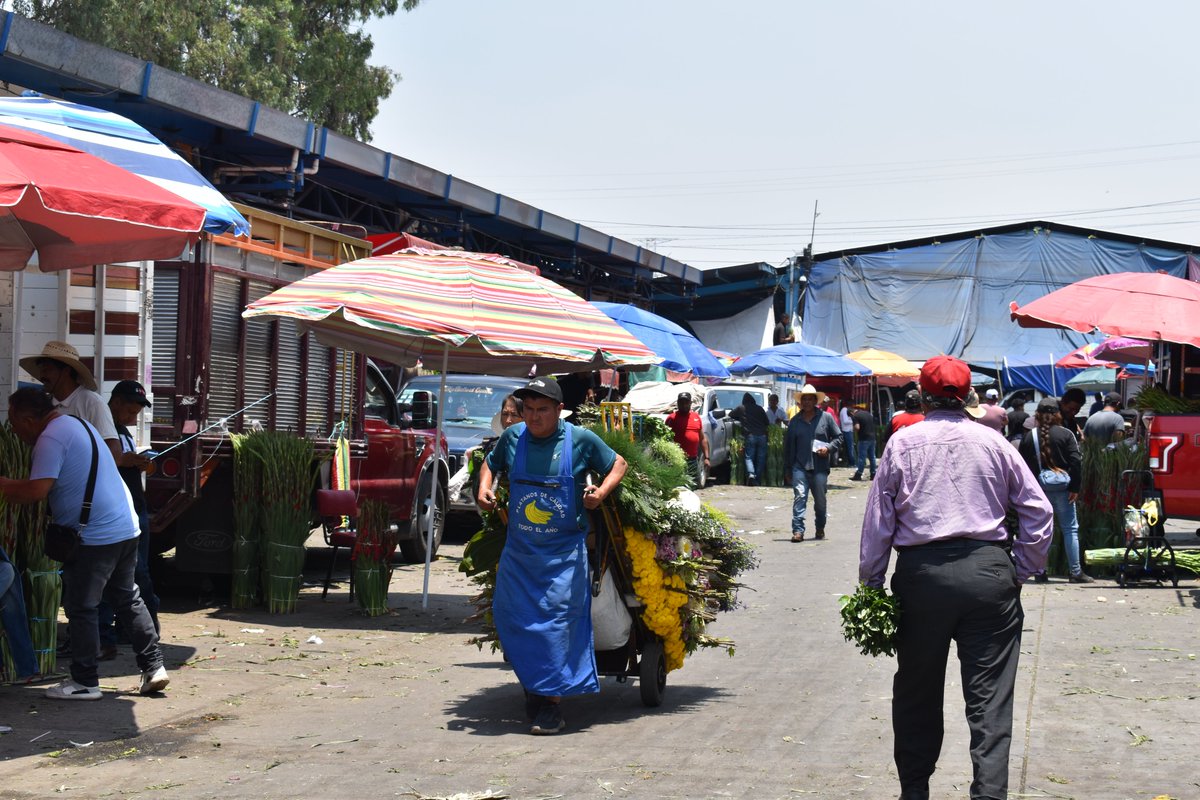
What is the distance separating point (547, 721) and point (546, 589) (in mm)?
683

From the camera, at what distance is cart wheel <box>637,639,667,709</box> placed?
791 cm

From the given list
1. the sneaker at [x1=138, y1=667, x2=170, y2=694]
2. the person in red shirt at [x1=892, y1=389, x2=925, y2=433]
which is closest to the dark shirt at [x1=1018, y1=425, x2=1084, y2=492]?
the person in red shirt at [x1=892, y1=389, x2=925, y2=433]

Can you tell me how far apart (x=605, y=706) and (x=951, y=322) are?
1523 inches

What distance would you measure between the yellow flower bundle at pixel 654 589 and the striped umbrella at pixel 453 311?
2691 mm

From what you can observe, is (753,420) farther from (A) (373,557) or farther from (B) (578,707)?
(B) (578,707)

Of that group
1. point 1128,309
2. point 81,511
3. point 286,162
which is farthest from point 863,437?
point 81,511

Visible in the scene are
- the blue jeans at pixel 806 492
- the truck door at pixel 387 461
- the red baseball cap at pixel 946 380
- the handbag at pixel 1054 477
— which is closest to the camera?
the red baseball cap at pixel 946 380

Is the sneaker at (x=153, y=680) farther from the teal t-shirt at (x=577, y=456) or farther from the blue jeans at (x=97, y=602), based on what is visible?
the teal t-shirt at (x=577, y=456)

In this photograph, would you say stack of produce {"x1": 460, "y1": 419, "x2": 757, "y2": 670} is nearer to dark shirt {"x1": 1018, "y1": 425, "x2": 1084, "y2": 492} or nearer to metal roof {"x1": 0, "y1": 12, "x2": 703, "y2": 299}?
dark shirt {"x1": 1018, "y1": 425, "x2": 1084, "y2": 492}

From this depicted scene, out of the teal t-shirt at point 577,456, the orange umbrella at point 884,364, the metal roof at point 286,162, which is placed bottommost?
the teal t-shirt at point 577,456

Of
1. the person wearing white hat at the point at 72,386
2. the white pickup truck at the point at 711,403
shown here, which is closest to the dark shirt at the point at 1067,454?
the person wearing white hat at the point at 72,386

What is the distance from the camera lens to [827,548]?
17422mm

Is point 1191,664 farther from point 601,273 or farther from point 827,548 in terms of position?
point 601,273

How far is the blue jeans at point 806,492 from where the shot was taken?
17859 mm
